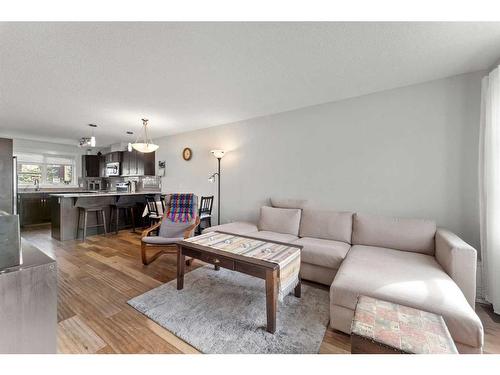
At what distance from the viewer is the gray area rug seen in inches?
55.8

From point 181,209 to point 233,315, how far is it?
6.23 feet

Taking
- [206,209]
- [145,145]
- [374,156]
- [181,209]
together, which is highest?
[145,145]

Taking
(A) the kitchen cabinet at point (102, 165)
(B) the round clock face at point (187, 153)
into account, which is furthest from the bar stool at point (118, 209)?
(A) the kitchen cabinet at point (102, 165)

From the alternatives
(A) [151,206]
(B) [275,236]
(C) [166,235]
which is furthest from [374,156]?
(A) [151,206]

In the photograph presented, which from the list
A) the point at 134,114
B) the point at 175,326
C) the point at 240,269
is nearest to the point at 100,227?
the point at 134,114

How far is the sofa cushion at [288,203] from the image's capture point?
3119 mm

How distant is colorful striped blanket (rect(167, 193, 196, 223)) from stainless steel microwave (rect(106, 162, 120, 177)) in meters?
4.04

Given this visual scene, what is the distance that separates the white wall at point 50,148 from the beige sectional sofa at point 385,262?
6497 millimetres

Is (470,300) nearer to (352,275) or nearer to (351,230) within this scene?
(352,275)

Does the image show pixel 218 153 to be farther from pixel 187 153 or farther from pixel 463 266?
pixel 463 266

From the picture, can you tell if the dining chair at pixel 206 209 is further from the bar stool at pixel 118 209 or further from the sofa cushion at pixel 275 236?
the bar stool at pixel 118 209

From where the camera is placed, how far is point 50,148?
19.1ft
